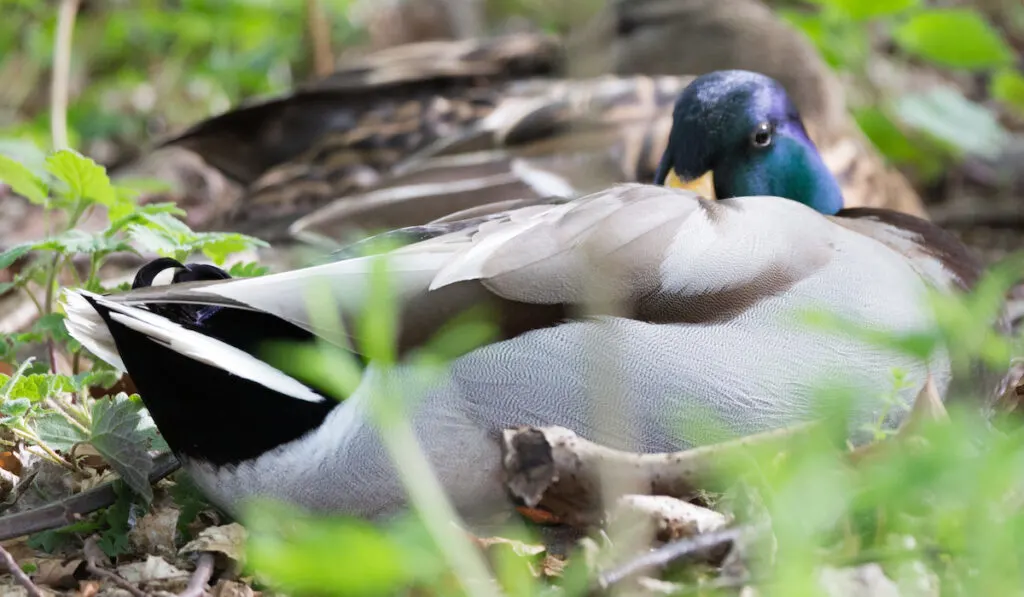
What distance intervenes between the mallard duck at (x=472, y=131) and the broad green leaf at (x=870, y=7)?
44 cm

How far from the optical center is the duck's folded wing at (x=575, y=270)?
1.84 metres

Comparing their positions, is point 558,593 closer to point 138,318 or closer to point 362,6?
point 138,318

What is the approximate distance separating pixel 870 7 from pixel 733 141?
2.53 m

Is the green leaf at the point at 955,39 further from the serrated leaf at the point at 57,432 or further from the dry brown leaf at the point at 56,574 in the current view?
the dry brown leaf at the point at 56,574

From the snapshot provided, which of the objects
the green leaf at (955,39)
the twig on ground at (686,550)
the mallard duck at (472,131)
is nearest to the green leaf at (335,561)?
the twig on ground at (686,550)

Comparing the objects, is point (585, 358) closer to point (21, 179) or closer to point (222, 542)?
point (222, 542)

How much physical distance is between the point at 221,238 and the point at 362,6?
16.7 ft

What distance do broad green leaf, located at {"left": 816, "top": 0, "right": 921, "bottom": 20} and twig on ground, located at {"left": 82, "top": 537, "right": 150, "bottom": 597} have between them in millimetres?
4051

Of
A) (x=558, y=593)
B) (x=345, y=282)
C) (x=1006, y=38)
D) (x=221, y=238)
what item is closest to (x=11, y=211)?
(x=221, y=238)

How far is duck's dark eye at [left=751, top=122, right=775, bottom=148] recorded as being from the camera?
304cm

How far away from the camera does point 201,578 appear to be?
6.34ft

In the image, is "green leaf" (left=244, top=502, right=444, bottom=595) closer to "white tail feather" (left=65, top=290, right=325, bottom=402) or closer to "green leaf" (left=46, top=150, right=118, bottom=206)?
"white tail feather" (left=65, top=290, right=325, bottom=402)

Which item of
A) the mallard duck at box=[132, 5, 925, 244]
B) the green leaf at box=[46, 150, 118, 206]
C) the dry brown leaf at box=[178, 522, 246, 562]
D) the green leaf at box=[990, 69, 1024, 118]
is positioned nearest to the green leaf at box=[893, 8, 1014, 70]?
the green leaf at box=[990, 69, 1024, 118]

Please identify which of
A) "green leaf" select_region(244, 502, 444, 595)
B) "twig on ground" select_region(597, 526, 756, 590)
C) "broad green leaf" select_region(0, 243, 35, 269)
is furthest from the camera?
"broad green leaf" select_region(0, 243, 35, 269)
